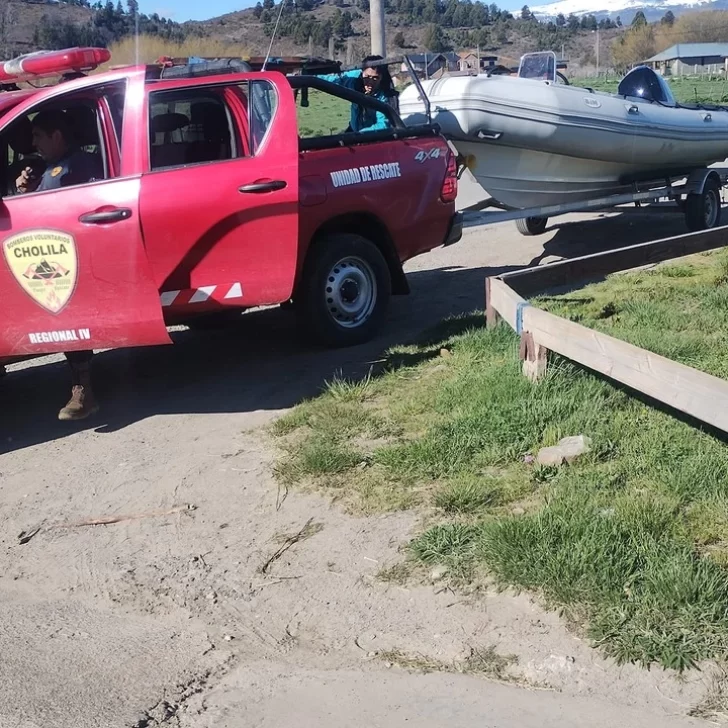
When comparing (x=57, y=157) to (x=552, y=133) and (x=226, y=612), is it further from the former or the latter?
(x=552, y=133)

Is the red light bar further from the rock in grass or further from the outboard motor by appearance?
the outboard motor

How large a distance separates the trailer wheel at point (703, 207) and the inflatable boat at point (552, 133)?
0.39 metres

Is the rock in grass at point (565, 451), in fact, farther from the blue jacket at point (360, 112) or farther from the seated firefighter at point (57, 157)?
the blue jacket at point (360, 112)

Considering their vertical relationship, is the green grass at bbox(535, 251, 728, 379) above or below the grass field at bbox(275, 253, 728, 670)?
above

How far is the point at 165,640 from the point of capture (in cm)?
360

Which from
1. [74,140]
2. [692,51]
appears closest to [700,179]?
[74,140]

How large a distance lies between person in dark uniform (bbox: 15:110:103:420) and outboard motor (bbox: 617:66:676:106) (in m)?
7.36

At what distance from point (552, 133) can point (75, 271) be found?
5552mm

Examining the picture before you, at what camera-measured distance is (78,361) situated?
6047mm

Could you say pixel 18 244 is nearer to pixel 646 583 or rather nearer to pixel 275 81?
pixel 275 81

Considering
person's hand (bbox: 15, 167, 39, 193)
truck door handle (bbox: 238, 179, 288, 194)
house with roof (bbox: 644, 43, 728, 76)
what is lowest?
truck door handle (bbox: 238, 179, 288, 194)

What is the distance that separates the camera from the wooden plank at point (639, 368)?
4055 millimetres

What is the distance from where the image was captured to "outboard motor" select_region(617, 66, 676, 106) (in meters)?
11.3

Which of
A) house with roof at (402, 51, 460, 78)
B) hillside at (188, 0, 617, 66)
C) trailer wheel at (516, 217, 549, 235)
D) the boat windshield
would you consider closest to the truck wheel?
house with roof at (402, 51, 460, 78)
